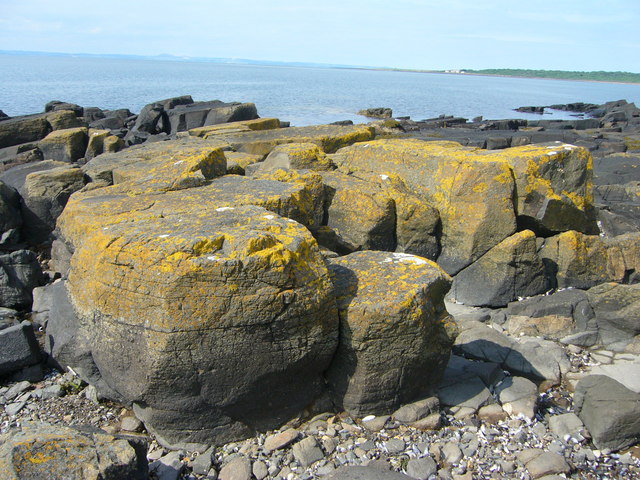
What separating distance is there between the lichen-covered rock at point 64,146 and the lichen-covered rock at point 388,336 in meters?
12.0

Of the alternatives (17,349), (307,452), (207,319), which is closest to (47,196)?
(17,349)

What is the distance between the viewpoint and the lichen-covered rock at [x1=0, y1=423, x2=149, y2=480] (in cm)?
346

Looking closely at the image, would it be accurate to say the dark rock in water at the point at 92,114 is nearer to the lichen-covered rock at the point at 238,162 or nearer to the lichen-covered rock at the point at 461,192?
the lichen-covered rock at the point at 238,162

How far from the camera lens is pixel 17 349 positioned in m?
6.10

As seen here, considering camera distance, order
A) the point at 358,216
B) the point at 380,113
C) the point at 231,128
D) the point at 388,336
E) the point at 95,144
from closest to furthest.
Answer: the point at 388,336
the point at 358,216
the point at 231,128
the point at 95,144
the point at 380,113

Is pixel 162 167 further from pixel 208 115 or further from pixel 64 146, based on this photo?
pixel 208 115

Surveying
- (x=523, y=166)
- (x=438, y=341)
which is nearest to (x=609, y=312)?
(x=523, y=166)

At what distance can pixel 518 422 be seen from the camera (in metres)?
5.19

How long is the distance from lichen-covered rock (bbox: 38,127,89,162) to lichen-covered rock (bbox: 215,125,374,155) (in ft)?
16.6

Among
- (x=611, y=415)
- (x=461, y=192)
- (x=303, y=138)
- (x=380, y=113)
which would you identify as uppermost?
(x=303, y=138)

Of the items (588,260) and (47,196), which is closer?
(588,260)

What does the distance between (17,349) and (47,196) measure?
4610mm

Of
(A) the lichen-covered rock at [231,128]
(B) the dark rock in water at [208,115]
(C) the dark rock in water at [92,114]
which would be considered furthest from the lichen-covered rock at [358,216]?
(C) the dark rock in water at [92,114]

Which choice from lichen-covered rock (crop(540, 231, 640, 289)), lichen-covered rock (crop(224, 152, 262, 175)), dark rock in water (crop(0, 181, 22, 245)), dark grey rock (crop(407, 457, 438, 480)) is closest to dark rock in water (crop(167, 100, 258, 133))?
lichen-covered rock (crop(224, 152, 262, 175))
